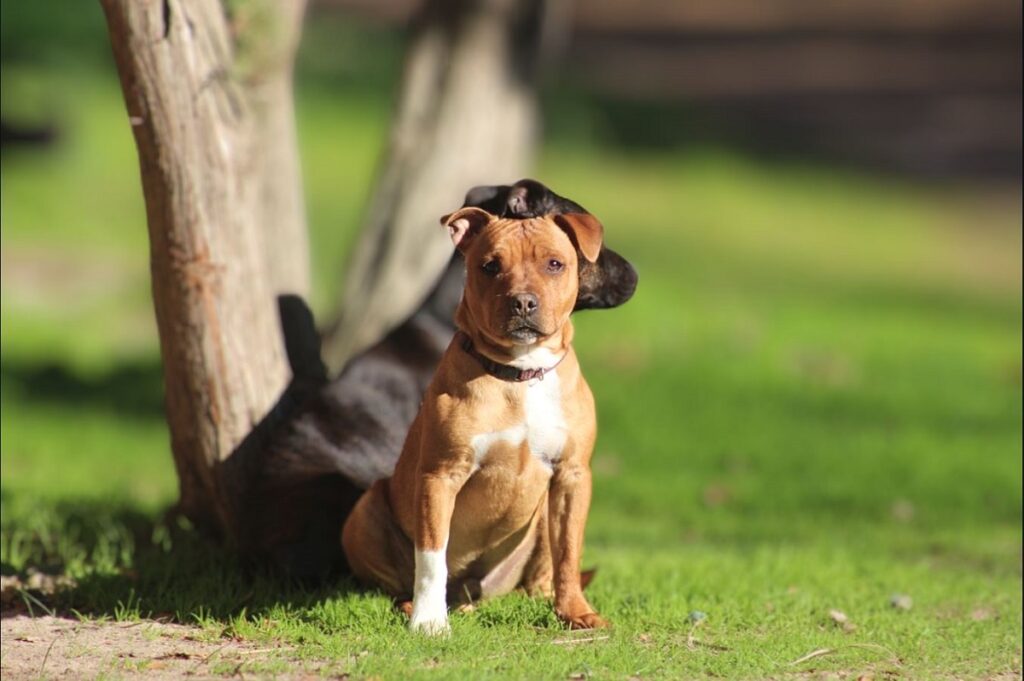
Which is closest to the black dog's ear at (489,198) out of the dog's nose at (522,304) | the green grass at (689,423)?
the dog's nose at (522,304)

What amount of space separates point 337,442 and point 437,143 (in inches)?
131

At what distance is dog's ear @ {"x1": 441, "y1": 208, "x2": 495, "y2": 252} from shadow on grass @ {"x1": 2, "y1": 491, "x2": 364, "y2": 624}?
1.39 metres

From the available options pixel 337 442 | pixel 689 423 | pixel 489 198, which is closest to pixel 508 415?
pixel 489 198

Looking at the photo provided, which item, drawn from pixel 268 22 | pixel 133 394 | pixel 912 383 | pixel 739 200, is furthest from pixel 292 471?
pixel 739 200

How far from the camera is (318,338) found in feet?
21.0

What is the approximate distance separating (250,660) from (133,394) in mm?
5368

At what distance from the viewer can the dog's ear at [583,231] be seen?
4.46 m

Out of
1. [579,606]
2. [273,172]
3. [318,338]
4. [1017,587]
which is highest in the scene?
[273,172]

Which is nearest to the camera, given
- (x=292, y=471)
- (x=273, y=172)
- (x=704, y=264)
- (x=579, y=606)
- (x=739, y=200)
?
(x=579, y=606)

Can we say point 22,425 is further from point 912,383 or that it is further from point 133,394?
point 912,383

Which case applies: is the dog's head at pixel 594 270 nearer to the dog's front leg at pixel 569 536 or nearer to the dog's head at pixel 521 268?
the dog's head at pixel 521 268

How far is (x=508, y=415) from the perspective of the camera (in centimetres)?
443

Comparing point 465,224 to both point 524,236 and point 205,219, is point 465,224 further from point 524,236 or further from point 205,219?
point 205,219

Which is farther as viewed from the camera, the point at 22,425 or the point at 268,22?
the point at 22,425
